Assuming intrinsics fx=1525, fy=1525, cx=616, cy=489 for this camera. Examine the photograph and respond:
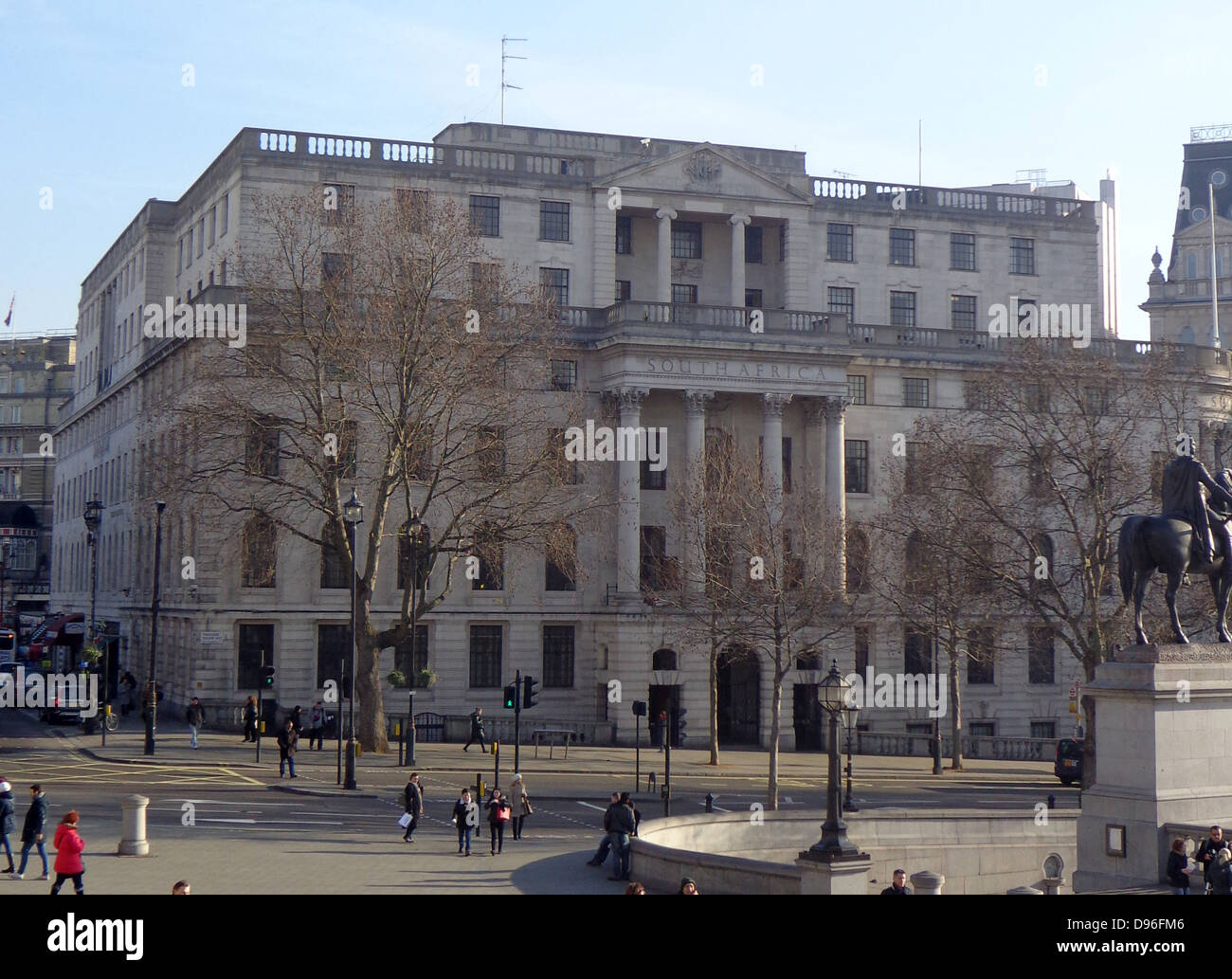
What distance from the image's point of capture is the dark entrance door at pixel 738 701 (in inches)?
2579

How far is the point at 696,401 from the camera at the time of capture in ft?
207

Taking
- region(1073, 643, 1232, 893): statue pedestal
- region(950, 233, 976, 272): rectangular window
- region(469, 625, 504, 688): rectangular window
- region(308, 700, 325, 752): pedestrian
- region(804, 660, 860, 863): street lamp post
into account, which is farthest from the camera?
region(950, 233, 976, 272): rectangular window

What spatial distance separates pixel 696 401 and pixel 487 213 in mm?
12360

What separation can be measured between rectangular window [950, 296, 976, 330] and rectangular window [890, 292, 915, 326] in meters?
2.20

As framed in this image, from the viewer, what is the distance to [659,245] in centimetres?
6662

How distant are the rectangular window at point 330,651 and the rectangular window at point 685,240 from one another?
22.4m

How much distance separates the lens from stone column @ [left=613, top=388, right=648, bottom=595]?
204ft

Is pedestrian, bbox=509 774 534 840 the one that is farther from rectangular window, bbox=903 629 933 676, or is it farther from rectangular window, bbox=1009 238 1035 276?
rectangular window, bbox=1009 238 1035 276

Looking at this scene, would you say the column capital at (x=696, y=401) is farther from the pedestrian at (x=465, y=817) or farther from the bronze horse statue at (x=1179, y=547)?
the bronze horse statue at (x=1179, y=547)

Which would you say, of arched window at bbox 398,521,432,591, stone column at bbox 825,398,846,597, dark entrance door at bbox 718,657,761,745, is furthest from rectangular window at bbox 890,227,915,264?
arched window at bbox 398,521,432,591

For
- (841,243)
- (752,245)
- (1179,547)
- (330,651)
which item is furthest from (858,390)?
(1179,547)

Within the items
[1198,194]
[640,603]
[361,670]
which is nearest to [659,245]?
[640,603]

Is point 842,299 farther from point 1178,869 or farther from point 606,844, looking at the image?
point 1178,869

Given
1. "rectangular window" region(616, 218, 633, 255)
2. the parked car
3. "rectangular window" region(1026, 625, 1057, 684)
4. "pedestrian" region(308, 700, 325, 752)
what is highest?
"rectangular window" region(616, 218, 633, 255)
